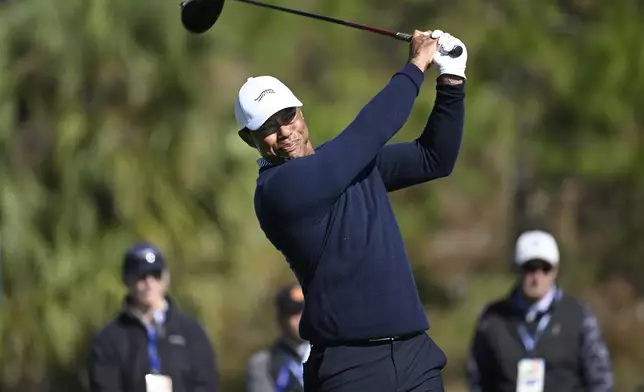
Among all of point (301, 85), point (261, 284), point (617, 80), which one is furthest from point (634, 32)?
point (261, 284)

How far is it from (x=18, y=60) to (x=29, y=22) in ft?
0.93

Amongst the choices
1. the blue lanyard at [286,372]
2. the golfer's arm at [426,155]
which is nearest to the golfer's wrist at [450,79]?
the golfer's arm at [426,155]

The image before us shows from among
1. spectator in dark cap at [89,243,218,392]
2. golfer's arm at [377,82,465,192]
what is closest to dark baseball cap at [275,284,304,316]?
spectator in dark cap at [89,243,218,392]

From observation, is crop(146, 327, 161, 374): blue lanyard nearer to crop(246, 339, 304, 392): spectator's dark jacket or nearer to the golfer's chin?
crop(246, 339, 304, 392): spectator's dark jacket

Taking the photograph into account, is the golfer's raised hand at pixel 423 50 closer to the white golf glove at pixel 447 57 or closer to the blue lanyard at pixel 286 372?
the white golf glove at pixel 447 57

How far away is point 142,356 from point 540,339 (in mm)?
1977

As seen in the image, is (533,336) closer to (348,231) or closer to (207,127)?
(348,231)

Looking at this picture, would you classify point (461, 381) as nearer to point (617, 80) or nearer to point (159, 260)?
point (617, 80)

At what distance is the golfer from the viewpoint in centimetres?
434

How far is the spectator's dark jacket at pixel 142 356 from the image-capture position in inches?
282

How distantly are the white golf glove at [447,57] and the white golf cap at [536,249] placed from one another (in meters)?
2.85

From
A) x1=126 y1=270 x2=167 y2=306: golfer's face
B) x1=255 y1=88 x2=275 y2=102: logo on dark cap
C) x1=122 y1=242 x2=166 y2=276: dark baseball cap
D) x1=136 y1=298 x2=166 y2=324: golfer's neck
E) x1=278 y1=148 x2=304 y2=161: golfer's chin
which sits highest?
x1=255 y1=88 x2=275 y2=102: logo on dark cap

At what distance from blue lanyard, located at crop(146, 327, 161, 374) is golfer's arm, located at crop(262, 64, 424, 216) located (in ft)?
9.68

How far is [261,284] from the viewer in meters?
10.7
